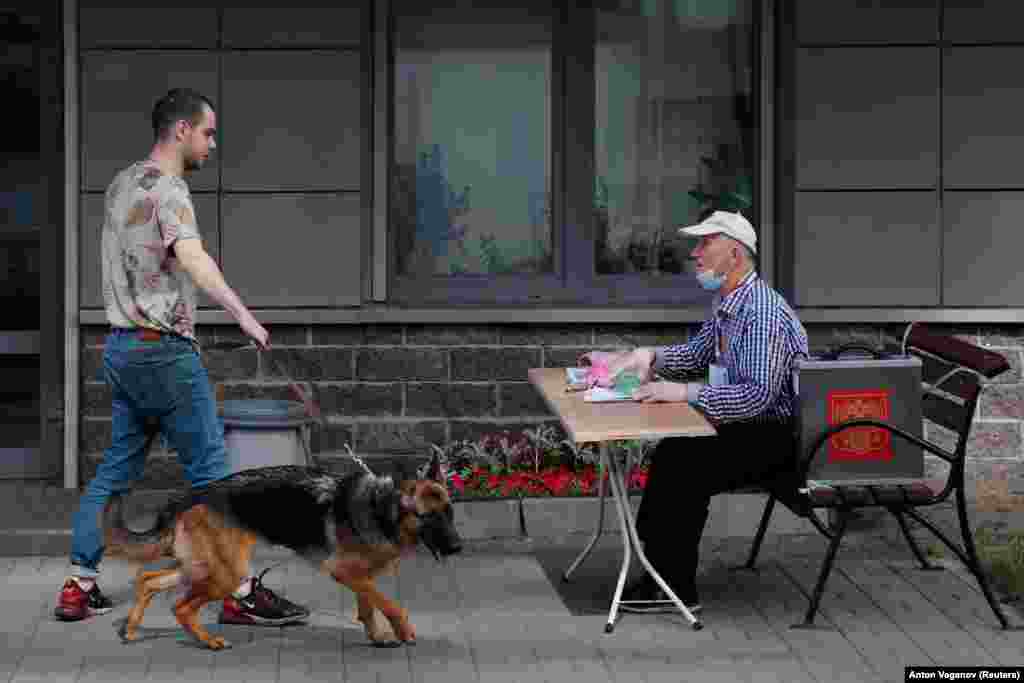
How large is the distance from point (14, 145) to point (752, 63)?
12.9 feet

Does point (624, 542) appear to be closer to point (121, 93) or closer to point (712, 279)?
point (712, 279)

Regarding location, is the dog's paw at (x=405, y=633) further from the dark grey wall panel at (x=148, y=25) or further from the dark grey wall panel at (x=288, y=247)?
the dark grey wall panel at (x=148, y=25)

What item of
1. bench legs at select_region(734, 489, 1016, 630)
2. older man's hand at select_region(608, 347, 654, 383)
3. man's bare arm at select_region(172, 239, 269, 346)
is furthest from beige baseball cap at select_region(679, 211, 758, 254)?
man's bare arm at select_region(172, 239, 269, 346)

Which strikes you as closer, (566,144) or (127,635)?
(127,635)

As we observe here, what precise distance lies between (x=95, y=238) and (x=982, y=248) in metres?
4.60

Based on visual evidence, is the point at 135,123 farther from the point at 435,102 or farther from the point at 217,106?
the point at 435,102

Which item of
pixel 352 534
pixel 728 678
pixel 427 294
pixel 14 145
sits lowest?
pixel 728 678

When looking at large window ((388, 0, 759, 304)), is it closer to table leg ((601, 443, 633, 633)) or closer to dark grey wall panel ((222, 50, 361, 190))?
dark grey wall panel ((222, 50, 361, 190))

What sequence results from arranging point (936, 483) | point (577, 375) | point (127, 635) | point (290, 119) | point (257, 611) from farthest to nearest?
point (290, 119) < point (577, 375) < point (936, 483) < point (257, 611) < point (127, 635)

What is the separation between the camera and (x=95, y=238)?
34.6ft

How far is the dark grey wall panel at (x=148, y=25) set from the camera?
1048cm

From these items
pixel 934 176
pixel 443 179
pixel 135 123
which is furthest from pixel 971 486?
pixel 135 123

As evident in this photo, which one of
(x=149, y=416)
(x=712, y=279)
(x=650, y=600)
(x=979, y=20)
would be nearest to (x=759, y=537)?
(x=650, y=600)

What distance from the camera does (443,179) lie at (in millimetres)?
11055
